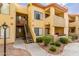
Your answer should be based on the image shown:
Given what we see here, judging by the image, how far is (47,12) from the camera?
91.9 inches

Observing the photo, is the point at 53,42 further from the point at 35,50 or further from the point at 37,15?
the point at 37,15

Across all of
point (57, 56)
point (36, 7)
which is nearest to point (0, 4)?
point (36, 7)

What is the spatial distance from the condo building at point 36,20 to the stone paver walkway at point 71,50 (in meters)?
0.19

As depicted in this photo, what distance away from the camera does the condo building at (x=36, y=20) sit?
2281mm

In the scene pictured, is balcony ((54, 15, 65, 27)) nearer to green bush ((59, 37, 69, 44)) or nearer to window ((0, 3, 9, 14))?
green bush ((59, 37, 69, 44))

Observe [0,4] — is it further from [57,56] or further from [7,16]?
[57,56]

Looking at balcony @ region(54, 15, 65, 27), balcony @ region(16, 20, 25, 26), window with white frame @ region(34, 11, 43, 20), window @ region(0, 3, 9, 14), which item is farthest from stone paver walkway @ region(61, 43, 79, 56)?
window @ region(0, 3, 9, 14)

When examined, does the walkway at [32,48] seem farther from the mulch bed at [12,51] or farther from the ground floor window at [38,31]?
the ground floor window at [38,31]

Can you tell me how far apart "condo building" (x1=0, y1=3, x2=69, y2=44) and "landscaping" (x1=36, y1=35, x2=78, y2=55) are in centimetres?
6

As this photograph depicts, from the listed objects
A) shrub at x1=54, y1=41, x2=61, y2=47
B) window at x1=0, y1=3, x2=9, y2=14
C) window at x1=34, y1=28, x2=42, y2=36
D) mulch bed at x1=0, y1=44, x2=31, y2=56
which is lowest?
mulch bed at x1=0, y1=44, x2=31, y2=56

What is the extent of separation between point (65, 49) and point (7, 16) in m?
0.92

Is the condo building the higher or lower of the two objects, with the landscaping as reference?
higher

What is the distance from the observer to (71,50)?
2.27 metres

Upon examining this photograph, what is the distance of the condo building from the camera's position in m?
2.28
